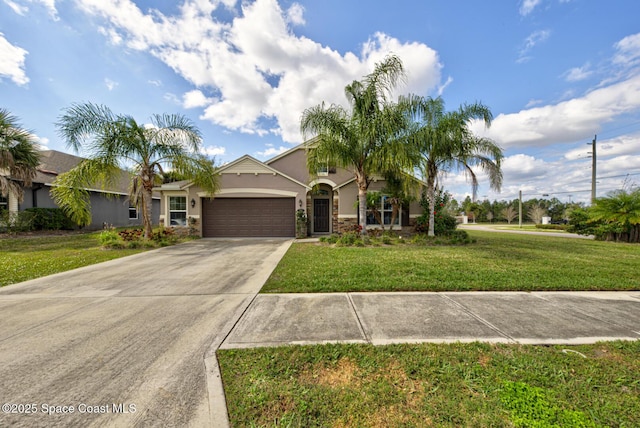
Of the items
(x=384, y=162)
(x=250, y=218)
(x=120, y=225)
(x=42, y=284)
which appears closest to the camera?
(x=42, y=284)

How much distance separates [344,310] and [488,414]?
2.17 m

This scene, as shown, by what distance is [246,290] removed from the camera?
4.85 metres

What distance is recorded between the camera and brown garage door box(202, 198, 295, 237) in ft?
44.9

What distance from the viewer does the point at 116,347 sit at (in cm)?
287

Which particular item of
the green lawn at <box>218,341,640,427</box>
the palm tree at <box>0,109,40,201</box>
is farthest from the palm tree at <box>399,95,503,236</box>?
the palm tree at <box>0,109,40,201</box>

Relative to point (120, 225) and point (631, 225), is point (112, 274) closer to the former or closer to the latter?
point (120, 225)

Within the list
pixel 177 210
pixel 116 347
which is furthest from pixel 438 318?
pixel 177 210

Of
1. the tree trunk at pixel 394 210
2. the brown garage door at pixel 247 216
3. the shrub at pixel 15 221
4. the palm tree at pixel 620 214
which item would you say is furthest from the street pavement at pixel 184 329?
the shrub at pixel 15 221

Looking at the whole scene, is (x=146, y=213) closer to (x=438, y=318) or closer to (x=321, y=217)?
(x=321, y=217)

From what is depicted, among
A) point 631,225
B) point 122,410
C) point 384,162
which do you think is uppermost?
point 384,162

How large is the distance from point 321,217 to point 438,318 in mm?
11871

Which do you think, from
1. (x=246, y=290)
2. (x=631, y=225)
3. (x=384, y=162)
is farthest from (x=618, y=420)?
(x=631, y=225)

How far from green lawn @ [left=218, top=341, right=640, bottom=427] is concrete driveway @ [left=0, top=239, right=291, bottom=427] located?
0.41m

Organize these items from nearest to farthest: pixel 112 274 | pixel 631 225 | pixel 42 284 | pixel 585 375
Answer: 1. pixel 585 375
2. pixel 42 284
3. pixel 112 274
4. pixel 631 225
